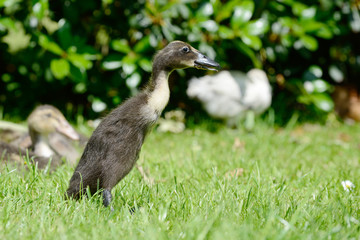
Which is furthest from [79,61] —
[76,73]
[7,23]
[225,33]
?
[225,33]

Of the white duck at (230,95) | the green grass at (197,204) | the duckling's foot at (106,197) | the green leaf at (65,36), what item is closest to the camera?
the green grass at (197,204)

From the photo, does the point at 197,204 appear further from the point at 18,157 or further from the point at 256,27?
the point at 256,27

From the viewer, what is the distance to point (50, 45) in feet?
14.7

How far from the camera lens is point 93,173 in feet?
8.16

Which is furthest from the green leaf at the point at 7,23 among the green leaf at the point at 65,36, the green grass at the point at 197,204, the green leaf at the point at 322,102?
the green leaf at the point at 322,102

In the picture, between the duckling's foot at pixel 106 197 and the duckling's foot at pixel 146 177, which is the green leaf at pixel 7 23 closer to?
the duckling's foot at pixel 146 177

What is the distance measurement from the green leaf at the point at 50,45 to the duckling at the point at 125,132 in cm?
222

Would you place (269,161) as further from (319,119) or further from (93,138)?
(319,119)

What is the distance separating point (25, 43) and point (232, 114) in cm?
269

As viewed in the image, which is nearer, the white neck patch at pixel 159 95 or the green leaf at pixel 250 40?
the white neck patch at pixel 159 95

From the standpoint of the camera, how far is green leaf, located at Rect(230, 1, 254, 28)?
15.9 feet

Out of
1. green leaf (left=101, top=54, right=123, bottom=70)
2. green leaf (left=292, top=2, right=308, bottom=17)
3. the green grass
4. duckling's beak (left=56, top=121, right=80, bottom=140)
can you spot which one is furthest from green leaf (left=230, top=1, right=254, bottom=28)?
duckling's beak (left=56, top=121, right=80, bottom=140)

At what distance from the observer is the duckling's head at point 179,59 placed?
2510mm

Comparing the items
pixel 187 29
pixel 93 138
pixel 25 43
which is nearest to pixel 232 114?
pixel 187 29
